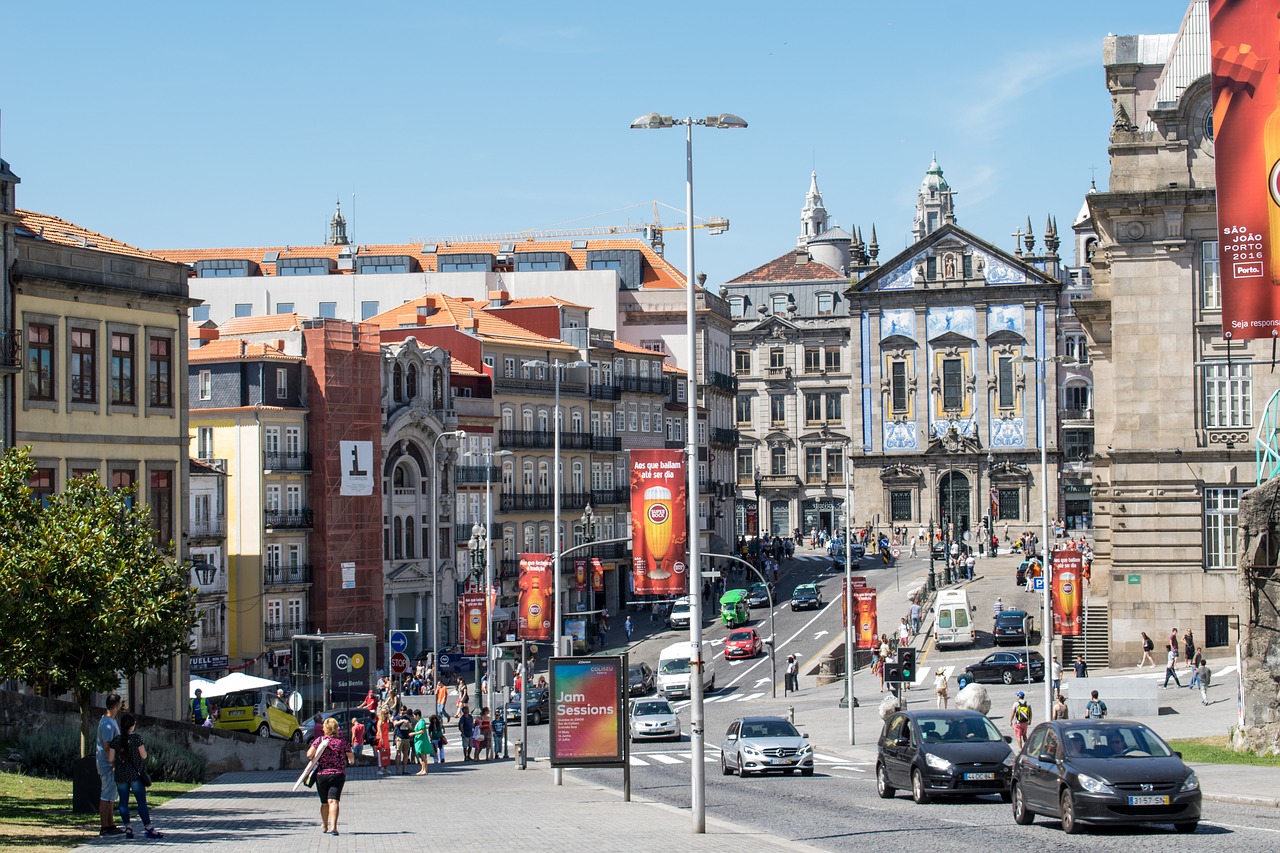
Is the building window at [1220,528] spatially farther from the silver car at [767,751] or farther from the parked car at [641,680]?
the silver car at [767,751]

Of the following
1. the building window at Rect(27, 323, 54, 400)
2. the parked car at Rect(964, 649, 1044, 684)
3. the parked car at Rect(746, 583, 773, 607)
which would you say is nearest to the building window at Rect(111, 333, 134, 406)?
the building window at Rect(27, 323, 54, 400)

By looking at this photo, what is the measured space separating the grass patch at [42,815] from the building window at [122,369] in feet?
53.0

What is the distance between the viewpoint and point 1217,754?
119ft

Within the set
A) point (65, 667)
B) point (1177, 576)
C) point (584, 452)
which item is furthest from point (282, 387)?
point (65, 667)

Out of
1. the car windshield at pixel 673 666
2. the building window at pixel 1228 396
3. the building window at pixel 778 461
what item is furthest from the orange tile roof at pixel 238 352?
the building window at pixel 778 461

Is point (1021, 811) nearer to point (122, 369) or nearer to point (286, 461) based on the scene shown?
point (122, 369)

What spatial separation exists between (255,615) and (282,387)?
30.5 ft

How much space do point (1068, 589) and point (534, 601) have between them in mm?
15289

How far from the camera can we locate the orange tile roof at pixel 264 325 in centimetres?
8200

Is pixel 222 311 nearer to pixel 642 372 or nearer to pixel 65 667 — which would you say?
pixel 642 372

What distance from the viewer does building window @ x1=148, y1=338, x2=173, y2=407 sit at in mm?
47094

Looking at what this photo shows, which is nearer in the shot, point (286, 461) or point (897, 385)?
point (286, 461)

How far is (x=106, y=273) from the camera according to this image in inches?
1799

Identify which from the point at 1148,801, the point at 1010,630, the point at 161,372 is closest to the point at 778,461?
the point at 1010,630
